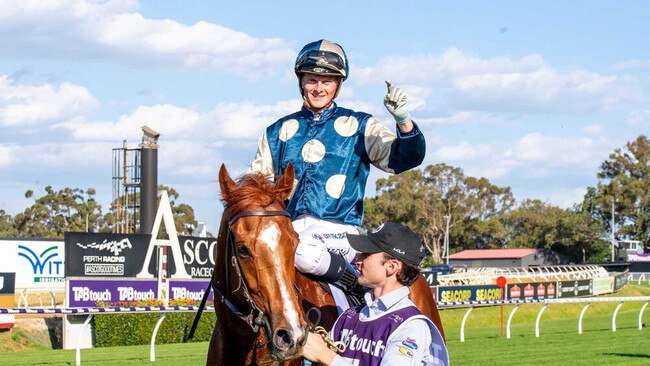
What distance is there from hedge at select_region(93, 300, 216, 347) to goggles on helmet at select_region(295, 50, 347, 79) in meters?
14.5

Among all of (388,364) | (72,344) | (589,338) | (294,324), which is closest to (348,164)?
(294,324)

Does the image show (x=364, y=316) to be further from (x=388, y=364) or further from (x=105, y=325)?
(x=105, y=325)

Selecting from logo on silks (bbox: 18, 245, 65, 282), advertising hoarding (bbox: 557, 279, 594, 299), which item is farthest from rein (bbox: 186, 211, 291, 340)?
advertising hoarding (bbox: 557, 279, 594, 299)

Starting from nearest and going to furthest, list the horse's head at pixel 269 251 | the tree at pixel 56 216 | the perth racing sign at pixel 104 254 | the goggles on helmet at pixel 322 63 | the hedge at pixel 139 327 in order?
1. the horse's head at pixel 269 251
2. the goggles on helmet at pixel 322 63
3. the hedge at pixel 139 327
4. the perth racing sign at pixel 104 254
5. the tree at pixel 56 216

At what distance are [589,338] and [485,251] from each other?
65172mm

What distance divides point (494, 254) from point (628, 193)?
1241 centimetres

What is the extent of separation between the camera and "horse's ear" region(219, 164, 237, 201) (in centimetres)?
437

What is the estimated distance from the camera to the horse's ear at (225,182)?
437cm

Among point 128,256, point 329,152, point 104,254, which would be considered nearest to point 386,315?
point 329,152

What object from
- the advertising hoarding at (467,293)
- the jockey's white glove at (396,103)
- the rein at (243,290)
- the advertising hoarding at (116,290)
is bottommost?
the advertising hoarding at (467,293)

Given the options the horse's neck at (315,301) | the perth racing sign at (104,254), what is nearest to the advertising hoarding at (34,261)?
the perth racing sign at (104,254)

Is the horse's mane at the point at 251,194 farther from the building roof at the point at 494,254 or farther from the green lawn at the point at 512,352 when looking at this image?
the building roof at the point at 494,254

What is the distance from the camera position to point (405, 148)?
16.0 ft

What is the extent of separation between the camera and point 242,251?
405 centimetres
